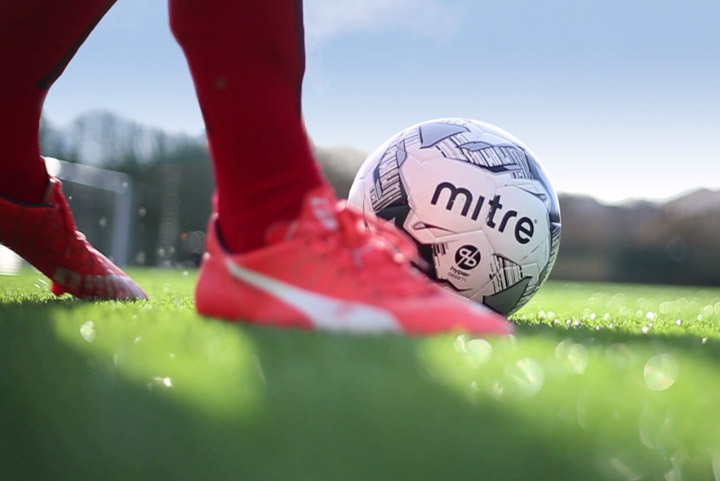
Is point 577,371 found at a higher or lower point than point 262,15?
lower

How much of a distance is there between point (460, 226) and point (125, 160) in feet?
69.3

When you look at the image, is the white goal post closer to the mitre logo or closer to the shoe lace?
the mitre logo

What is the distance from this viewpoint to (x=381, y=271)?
1068mm

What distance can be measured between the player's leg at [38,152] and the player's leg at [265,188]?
686mm

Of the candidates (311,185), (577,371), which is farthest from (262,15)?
(577,371)

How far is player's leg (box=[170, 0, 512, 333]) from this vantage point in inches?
43.3

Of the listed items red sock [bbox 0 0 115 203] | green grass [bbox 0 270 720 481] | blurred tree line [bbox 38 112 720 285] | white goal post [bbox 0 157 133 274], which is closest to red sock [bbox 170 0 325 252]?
green grass [bbox 0 270 720 481]

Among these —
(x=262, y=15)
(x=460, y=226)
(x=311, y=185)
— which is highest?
(x=262, y=15)

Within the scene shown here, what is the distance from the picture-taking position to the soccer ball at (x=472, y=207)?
6.53ft

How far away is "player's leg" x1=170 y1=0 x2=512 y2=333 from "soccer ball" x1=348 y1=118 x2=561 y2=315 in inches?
27.4

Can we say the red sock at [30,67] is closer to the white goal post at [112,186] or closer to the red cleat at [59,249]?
the red cleat at [59,249]

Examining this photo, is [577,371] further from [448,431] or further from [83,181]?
[83,181]

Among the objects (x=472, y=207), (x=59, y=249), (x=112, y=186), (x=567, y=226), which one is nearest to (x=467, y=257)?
(x=472, y=207)

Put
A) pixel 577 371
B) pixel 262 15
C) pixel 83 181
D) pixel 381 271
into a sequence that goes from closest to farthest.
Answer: pixel 577 371, pixel 381 271, pixel 262 15, pixel 83 181
